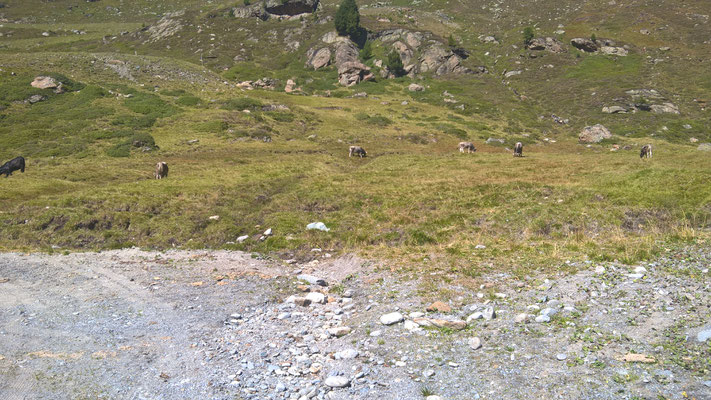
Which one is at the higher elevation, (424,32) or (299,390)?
(424,32)

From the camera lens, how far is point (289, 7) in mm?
133000

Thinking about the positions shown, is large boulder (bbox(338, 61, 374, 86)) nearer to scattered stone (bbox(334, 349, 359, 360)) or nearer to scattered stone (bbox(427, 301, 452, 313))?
scattered stone (bbox(427, 301, 452, 313))

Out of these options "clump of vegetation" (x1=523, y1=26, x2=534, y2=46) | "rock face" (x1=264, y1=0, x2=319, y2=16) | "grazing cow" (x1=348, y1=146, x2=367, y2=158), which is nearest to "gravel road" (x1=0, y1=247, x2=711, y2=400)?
"grazing cow" (x1=348, y1=146, x2=367, y2=158)

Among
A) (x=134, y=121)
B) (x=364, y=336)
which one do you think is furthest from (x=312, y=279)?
(x=134, y=121)

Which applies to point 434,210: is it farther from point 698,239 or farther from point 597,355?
point 597,355

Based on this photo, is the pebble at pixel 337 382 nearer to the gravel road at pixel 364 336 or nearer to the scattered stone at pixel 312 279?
the gravel road at pixel 364 336

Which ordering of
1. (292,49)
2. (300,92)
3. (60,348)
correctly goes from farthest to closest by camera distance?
(292,49) → (300,92) → (60,348)

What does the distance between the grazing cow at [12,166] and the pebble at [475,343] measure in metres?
37.9

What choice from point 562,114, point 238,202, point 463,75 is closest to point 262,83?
point 463,75

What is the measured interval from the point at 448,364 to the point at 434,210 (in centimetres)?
1553

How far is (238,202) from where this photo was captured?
26938mm

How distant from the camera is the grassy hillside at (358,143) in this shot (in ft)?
64.7

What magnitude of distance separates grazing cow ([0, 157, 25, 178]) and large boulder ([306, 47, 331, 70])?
7809 centimetres

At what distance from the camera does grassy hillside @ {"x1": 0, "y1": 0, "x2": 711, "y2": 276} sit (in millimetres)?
19719
